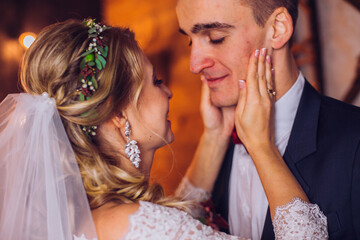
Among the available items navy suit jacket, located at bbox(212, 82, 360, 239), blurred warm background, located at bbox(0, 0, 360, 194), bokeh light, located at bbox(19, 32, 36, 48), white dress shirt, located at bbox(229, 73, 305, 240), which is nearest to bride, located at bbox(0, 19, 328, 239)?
Answer: navy suit jacket, located at bbox(212, 82, 360, 239)

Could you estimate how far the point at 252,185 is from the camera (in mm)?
2025

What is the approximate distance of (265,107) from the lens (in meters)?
1.72

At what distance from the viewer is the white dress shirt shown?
1.95 m

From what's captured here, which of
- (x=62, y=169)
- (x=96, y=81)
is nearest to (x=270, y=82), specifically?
(x=96, y=81)

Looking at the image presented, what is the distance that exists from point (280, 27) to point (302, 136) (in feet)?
1.95

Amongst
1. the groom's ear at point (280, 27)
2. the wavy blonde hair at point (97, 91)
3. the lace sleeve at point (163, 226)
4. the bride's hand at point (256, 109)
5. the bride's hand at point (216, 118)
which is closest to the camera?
the lace sleeve at point (163, 226)

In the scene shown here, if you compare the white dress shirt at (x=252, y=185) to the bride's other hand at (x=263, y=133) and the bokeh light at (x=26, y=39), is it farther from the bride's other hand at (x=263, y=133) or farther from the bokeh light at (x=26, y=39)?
the bokeh light at (x=26, y=39)

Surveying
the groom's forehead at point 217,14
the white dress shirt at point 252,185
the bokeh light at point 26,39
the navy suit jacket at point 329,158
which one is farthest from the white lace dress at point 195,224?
the bokeh light at point 26,39

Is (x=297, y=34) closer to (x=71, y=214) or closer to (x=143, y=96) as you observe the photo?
(x=143, y=96)

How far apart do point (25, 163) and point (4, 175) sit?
11 cm

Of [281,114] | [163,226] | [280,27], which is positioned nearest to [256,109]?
[281,114]

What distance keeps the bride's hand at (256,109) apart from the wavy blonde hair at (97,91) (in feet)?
1.53

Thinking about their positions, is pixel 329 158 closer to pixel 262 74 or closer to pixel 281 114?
pixel 281 114

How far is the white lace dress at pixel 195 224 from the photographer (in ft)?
4.64
